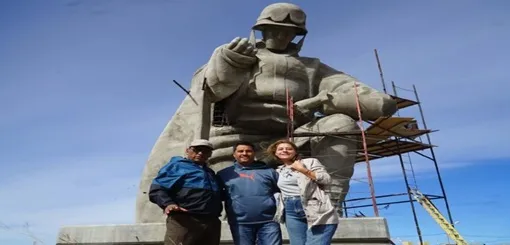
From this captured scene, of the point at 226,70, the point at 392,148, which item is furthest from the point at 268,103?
the point at 392,148

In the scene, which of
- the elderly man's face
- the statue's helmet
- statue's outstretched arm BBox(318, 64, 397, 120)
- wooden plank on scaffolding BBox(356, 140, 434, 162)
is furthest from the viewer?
wooden plank on scaffolding BBox(356, 140, 434, 162)

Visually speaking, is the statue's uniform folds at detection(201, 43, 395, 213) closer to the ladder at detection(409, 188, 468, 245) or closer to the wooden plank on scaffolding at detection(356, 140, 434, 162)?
the wooden plank on scaffolding at detection(356, 140, 434, 162)

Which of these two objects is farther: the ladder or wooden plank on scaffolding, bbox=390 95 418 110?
the ladder

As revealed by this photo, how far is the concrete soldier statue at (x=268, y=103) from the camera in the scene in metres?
5.52

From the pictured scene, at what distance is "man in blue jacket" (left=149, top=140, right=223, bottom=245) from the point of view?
3.13 metres

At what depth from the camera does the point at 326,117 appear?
5777 millimetres

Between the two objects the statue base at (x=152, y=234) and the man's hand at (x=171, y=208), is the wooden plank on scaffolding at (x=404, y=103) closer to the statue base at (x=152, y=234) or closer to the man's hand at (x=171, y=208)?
the statue base at (x=152, y=234)

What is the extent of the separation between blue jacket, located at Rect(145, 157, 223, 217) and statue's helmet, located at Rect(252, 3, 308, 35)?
3.55 m

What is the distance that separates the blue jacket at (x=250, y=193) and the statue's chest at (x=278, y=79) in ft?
8.71

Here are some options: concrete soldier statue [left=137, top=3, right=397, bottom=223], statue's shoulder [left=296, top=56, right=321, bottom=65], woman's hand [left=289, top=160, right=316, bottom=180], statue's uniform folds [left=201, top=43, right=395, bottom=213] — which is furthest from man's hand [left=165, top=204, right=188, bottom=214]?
statue's shoulder [left=296, top=56, right=321, bottom=65]

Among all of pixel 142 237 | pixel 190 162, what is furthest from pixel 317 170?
pixel 142 237

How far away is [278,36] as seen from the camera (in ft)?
21.2

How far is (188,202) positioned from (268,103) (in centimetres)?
308

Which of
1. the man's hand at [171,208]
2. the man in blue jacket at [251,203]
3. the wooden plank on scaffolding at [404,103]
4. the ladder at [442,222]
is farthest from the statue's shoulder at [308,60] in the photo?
the ladder at [442,222]
